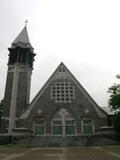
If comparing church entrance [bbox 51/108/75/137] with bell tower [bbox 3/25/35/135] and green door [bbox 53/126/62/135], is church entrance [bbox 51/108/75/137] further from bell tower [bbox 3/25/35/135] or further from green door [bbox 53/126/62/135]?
bell tower [bbox 3/25/35/135]

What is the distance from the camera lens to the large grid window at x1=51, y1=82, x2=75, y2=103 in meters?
36.7

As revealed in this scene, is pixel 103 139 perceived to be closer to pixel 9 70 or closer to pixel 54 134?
pixel 54 134

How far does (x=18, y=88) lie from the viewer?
38875 millimetres

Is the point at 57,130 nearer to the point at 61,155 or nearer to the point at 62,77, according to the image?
the point at 62,77

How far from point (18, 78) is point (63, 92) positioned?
30.8ft

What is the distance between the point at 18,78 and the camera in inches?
1564

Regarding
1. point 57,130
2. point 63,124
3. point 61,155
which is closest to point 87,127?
point 63,124

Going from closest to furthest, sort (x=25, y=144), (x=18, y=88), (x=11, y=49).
Answer: 1. (x=25, y=144)
2. (x=18, y=88)
3. (x=11, y=49)

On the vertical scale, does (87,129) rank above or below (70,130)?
above

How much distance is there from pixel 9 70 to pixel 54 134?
15626mm

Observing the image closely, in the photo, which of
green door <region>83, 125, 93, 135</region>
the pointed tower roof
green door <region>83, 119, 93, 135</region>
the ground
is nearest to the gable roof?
green door <region>83, 119, 93, 135</region>

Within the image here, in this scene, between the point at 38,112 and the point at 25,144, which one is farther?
the point at 38,112

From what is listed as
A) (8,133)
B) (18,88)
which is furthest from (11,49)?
(8,133)

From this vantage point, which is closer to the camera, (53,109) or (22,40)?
(53,109)
